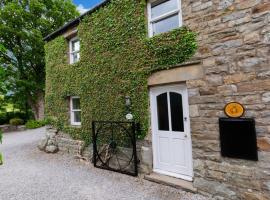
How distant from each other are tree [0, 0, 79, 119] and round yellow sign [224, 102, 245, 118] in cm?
1571

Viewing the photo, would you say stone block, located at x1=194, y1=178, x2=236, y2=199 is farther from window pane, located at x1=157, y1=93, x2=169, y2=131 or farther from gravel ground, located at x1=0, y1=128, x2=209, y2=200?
window pane, located at x1=157, y1=93, x2=169, y2=131

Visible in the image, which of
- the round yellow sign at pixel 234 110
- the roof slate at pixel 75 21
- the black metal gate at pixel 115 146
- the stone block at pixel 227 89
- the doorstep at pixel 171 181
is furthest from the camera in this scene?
the roof slate at pixel 75 21

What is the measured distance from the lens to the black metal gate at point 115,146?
5965mm

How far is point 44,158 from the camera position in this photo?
8062mm

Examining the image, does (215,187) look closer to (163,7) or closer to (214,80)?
(214,80)

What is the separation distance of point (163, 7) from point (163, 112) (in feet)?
9.19

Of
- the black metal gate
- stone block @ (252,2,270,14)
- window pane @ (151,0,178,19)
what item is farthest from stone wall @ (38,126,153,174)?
stone block @ (252,2,270,14)

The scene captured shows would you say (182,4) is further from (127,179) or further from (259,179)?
(127,179)

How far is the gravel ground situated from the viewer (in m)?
4.62

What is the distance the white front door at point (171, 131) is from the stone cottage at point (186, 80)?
3 cm

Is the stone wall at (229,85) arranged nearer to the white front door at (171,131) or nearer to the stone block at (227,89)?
the stone block at (227,89)

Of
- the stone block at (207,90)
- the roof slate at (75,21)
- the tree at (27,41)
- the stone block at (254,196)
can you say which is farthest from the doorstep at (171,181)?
the tree at (27,41)

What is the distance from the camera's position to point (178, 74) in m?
4.90

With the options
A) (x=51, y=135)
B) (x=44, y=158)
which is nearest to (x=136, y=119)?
(x=44, y=158)
